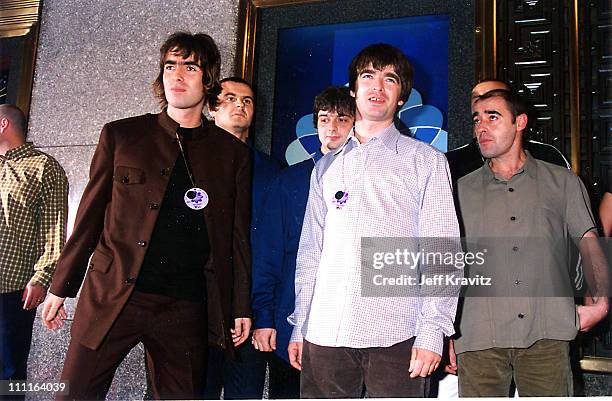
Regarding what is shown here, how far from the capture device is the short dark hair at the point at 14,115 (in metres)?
1.81

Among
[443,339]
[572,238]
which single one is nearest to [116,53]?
[443,339]

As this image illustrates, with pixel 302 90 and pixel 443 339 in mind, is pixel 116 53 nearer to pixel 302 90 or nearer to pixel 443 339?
pixel 302 90

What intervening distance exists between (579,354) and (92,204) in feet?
3.94

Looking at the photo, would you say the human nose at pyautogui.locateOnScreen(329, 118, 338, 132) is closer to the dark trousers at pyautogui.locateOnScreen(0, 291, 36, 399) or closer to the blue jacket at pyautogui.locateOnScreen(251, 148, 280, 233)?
the blue jacket at pyautogui.locateOnScreen(251, 148, 280, 233)

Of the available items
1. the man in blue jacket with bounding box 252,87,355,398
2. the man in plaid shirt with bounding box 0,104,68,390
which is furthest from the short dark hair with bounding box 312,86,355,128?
the man in plaid shirt with bounding box 0,104,68,390

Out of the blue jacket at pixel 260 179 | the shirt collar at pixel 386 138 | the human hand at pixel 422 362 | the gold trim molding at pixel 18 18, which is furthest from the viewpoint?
the gold trim molding at pixel 18 18

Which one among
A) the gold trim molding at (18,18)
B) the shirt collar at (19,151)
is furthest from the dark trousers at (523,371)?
the gold trim molding at (18,18)

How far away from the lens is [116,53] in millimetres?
1839

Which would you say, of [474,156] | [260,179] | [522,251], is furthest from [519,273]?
[260,179]

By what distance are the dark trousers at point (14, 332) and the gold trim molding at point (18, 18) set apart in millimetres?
730

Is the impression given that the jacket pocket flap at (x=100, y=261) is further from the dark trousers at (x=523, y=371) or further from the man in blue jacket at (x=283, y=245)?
the dark trousers at (x=523, y=371)

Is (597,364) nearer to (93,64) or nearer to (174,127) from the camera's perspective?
(174,127)

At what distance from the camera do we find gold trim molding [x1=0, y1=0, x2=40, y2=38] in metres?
1.86

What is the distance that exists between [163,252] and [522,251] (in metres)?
0.84
